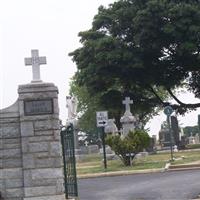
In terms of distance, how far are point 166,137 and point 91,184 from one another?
3733 centimetres

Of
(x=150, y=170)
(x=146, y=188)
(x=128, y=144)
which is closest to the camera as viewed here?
(x=146, y=188)

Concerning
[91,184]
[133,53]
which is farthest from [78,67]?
[91,184]

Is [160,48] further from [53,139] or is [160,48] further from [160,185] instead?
[53,139]

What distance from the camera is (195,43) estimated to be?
40812 mm

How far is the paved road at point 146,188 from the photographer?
53.9 feet

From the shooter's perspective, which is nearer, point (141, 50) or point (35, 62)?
point (35, 62)

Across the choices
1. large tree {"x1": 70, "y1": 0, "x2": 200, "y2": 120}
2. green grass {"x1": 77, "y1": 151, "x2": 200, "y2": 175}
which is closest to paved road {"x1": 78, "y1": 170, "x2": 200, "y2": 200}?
green grass {"x1": 77, "y1": 151, "x2": 200, "y2": 175}

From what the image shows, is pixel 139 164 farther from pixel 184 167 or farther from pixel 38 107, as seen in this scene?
pixel 38 107

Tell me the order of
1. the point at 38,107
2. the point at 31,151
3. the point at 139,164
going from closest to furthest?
the point at 31,151
the point at 38,107
the point at 139,164

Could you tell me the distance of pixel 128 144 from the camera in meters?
29.3

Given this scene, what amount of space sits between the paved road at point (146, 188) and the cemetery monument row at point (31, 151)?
2847mm

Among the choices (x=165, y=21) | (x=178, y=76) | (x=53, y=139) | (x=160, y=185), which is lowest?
(x=160, y=185)

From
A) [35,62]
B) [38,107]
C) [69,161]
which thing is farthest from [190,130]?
[38,107]

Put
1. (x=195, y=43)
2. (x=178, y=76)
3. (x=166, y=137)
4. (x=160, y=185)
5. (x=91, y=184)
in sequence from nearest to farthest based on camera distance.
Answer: (x=160, y=185)
(x=91, y=184)
(x=195, y=43)
(x=178, y=76)
(x=166, y=137)
